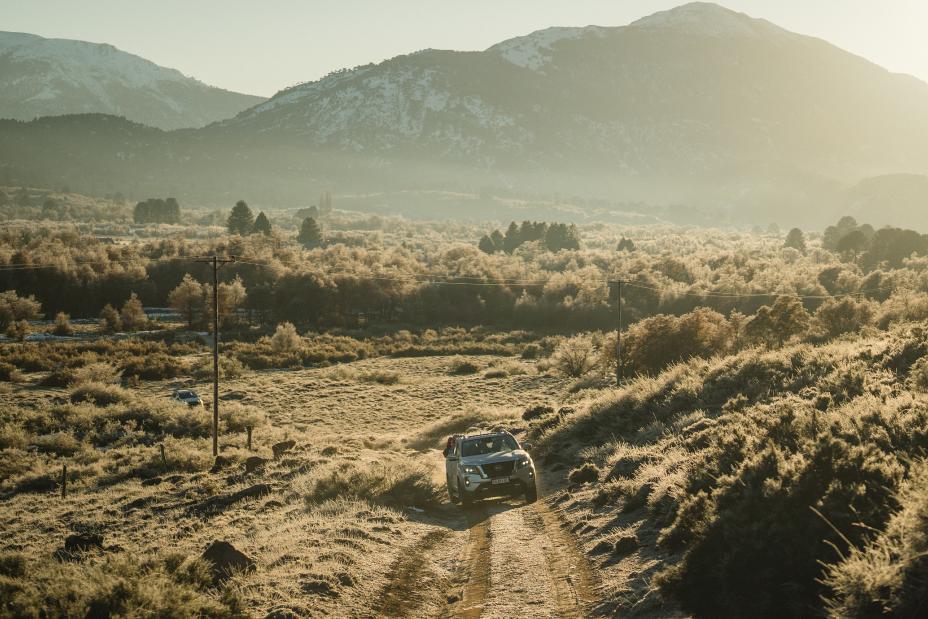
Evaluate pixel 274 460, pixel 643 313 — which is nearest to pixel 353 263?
pixel 643 313

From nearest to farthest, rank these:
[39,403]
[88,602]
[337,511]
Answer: [88,602] < [337,511] < [39,403]

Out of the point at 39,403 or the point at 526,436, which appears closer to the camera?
the point at 526,436

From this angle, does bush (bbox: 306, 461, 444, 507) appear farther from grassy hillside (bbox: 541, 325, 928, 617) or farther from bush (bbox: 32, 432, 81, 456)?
bush (bbox: 32, 432, 81, 456)

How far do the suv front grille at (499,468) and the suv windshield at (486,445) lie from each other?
0.99 m

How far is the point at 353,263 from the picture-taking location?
6019 inches

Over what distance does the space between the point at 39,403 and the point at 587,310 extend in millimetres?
90027

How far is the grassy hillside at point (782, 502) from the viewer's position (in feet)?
28.0

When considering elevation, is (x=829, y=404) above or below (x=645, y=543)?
above

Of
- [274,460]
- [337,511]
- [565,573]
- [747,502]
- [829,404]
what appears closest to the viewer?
[747,502]

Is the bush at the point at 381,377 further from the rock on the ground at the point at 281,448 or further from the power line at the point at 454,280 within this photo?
the power line at the point at 454,280

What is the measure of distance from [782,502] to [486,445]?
1259 cm

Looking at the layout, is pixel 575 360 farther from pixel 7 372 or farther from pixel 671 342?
pixel 7 372

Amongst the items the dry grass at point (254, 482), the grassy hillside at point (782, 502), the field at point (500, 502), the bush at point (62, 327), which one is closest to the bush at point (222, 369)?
the field at point (500, 502)

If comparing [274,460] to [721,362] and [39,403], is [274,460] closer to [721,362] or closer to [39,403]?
[721,362]
